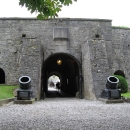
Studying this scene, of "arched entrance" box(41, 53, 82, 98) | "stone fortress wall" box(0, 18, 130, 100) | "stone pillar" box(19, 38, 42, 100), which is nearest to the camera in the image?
"stone pillar" box(19, 38, 42, 100)

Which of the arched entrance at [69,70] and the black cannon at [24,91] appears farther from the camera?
the arched entrance at [69,70]

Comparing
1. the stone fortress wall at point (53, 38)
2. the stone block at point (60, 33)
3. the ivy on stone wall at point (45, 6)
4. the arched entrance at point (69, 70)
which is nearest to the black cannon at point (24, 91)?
the stone fortress wall at point (53, 38)

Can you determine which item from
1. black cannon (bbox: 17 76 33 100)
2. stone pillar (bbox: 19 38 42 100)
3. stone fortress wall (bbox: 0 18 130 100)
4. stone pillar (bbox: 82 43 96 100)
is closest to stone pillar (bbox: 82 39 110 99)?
stone pillar (bbox: 82 43 96 100)

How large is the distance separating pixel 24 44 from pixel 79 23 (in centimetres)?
470

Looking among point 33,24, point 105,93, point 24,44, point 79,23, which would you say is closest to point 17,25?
point 33,24

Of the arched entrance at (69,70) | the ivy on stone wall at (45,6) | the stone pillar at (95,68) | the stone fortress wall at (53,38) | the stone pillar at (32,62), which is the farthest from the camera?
the arched entrance at (69,70)

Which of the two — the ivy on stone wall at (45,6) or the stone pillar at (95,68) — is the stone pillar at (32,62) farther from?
the ivy on stone wall at (45,6)

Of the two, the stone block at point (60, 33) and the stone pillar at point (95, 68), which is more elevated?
the stone block at point (60, 33)

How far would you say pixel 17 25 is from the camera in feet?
58.5

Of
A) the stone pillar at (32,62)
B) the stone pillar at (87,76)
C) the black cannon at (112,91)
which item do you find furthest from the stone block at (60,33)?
the black cannon at (112,91)

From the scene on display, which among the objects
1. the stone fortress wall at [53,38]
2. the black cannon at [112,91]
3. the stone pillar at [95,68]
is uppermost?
the stone fortress wall at [53,38]

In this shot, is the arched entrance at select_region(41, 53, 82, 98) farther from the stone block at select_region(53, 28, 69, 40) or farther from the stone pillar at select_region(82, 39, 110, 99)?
the stone pillar at select_region(82, 39, 110, 99)

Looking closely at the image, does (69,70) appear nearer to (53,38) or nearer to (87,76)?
(53,38)

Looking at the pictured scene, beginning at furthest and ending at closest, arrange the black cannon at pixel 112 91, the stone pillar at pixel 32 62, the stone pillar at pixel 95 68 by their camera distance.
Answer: the stone pillar at pixel 32 62 < the stone pillar at pixel 95 68 < the black cannon at pixel 112 91
